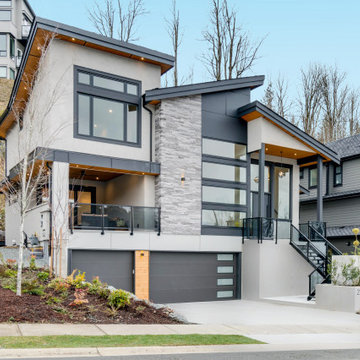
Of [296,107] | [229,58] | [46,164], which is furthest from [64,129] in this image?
[296,107]

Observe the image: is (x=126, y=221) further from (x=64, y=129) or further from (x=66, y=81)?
(x=66, y=81)

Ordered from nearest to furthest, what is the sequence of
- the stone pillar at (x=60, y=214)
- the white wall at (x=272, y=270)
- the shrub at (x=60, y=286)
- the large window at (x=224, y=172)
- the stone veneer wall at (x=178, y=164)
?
the shrub at (x=60, y=286), the stone pillar at (x=60, y=214), the stone veneer wall at (x=178, y=164), the white wall at (x=272, y=270), the large window at (x=224, y=172)

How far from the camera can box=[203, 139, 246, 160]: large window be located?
719 inches

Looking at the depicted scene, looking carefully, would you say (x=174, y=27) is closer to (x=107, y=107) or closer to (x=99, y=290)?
(x=107, y=107)

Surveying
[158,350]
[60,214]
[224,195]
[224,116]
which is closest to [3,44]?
[224,116]

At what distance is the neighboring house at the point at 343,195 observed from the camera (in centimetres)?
2411

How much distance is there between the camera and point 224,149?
18.7 meters

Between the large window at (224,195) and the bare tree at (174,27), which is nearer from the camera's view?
the large window at (224,195)

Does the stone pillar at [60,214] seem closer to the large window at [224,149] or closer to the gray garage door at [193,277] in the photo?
the gray garage door at [193,277]

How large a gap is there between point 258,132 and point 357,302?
792 centimetres

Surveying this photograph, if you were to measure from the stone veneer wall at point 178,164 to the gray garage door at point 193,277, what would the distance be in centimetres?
112

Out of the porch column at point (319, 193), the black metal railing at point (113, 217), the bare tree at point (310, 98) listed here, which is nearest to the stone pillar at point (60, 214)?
the black metal railing at point (113, 217)

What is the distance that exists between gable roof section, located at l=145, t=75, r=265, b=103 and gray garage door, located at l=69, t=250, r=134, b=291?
19.8ft

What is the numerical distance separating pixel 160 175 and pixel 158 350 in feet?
32.8
